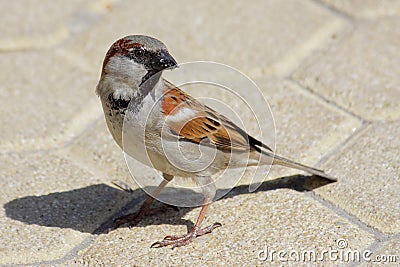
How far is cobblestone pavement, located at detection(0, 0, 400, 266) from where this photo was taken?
3693mm

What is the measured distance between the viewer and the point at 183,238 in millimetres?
3695

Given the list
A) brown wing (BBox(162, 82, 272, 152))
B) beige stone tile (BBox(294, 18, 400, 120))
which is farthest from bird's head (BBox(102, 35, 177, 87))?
beige stone tile (BBox(294, 18, 400, 120))

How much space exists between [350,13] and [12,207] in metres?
3.25

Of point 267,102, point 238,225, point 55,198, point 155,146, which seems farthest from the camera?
point 267,102

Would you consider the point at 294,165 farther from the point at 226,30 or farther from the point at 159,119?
the point at 226,30

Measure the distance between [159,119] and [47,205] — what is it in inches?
38.5

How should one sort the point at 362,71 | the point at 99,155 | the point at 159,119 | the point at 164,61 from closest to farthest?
the point at 164,61, the point at 159,119, the point at 99,155, the point at 362,71

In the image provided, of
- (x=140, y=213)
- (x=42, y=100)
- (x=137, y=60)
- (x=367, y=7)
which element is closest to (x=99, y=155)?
(x=140, y=213)

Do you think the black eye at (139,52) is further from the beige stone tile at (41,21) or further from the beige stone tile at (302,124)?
the beige stone tile at (41,21)

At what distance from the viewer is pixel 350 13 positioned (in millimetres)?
5742

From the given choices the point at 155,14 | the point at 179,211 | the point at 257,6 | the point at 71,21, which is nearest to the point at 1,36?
the point at 71,21

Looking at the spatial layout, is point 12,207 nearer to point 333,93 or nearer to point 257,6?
point 333,93

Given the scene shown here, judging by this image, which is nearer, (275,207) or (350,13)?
(275,207)

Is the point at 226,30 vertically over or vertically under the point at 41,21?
over
